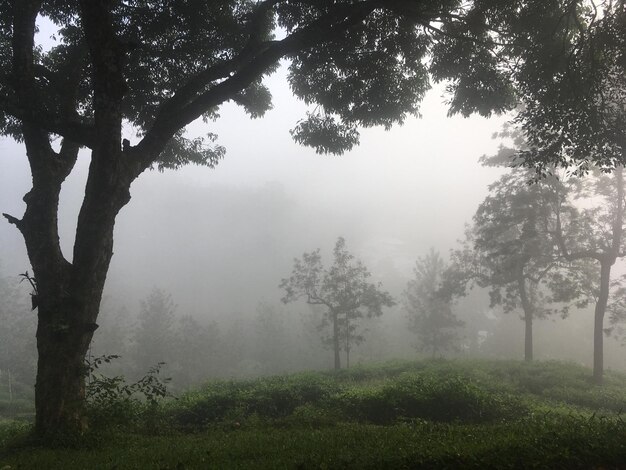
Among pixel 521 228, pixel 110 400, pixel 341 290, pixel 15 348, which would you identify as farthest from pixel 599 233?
pixel 15 348

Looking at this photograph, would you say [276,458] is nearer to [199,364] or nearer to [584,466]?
[584,466]

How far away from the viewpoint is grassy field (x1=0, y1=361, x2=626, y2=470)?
4.73m

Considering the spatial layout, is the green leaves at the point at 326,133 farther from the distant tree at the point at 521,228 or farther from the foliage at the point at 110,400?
the distant tree at the point at 521,228

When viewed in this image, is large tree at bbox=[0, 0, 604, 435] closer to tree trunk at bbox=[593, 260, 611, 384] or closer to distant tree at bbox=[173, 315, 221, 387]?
tree trunk at bbox=[593, 260, 611, 384]

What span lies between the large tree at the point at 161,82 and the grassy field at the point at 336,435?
48.7 inches

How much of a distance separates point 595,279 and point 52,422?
3104 centimetres

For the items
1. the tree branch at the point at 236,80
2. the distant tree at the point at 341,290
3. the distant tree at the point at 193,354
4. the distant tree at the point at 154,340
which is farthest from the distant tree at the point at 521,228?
the distant tree at the point at 154,340

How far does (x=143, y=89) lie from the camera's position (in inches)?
468

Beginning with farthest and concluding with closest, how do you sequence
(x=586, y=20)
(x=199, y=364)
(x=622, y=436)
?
(x=199, y=364) < (x=586, y=20) < (x=622, y=436)

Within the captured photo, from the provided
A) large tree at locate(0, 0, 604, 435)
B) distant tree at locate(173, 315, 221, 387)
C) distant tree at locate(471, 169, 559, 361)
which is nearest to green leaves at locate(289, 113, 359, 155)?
large tree at locate(0, 0, 604, 435)

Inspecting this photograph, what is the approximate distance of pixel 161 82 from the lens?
39.5ft

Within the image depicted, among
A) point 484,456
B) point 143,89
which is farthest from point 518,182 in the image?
point 484,456

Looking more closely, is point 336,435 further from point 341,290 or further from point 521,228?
point 341,290

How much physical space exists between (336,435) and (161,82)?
35.9 feet
